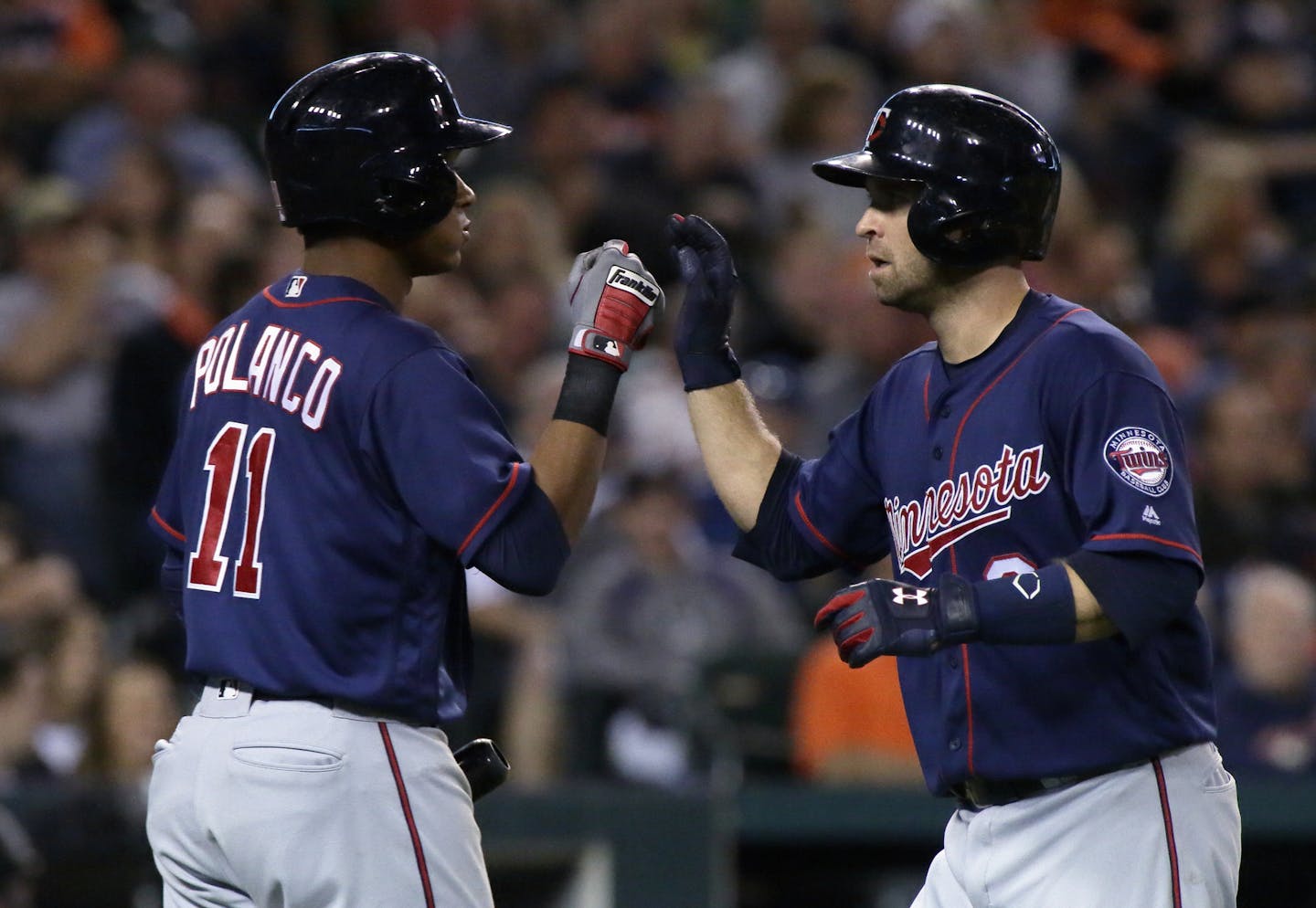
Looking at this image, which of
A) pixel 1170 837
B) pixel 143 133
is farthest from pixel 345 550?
pixel 143 133

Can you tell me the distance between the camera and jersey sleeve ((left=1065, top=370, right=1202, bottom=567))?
3193 millimetres

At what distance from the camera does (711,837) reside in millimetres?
5914

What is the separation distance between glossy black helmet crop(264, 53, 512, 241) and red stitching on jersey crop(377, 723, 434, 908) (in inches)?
36.5

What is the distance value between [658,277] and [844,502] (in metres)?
4.53

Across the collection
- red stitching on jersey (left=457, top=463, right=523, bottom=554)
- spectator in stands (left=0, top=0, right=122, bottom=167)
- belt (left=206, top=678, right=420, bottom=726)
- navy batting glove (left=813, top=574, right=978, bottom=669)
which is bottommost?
belt (left=206, top=678, right=420, bottom=726)

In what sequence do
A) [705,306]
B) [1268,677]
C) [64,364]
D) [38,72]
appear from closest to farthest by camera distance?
[705,306], [1268,677], [64,364], [38,72]

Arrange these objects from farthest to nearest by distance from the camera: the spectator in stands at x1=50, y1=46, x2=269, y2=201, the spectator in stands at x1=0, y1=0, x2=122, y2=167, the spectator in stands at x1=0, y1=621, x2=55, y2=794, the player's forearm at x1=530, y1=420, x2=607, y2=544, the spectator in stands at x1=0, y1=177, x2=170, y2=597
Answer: the spectator in stands at x1=0, y1=0, x2=122, y2=167
the spectator in stands at x1=50, y1=46, x2=269, y2=201
the spectator in stands at x1=0, y1=177, x2=170, y2=597
the spectator in stands at x1=0, y1=621, x2=55, y2=794
the player's forearm at x1=530, y1=420, x2=607, y2=544

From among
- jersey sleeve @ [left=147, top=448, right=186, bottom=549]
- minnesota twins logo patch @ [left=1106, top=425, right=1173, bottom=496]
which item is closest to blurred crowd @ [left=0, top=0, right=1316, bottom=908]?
jersey sleeve @ [left=147, top=448, right=186, bottom=549]

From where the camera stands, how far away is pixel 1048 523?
339 centimetres

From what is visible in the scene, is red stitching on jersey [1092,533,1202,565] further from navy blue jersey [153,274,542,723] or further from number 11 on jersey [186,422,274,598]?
number 11 on jersey [186,422,274,598]

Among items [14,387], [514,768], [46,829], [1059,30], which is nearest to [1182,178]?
[1059,30]

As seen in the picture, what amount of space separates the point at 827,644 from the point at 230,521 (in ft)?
12.6

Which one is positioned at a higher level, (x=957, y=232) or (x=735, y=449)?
(x=957, y=232)

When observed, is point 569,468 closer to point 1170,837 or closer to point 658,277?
point 1170,837
